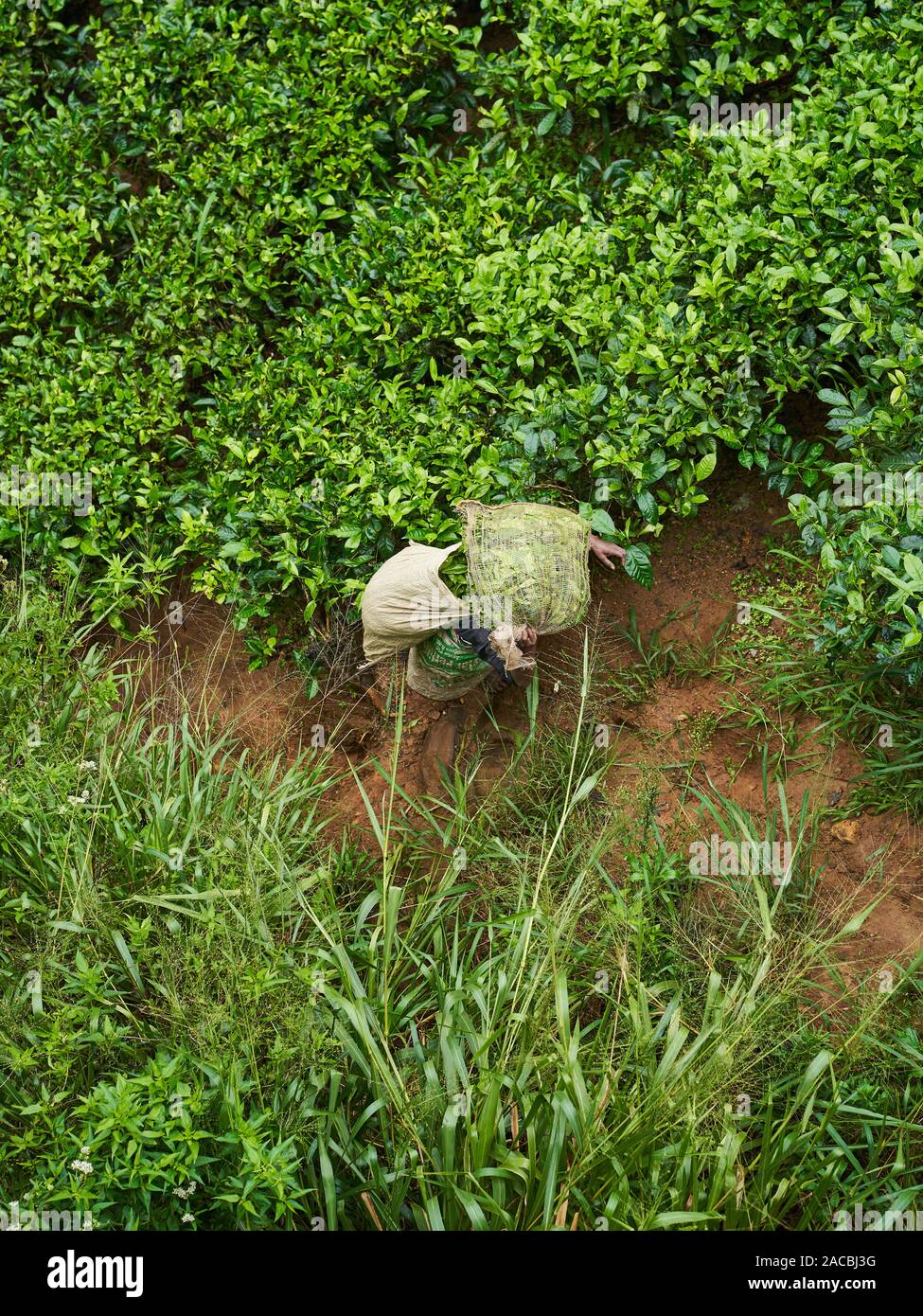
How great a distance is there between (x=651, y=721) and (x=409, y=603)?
1.19m

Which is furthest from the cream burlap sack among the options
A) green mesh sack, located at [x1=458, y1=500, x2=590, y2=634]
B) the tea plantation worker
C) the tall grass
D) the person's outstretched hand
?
the person's outstretched hand

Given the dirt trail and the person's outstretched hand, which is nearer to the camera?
the dirt trail

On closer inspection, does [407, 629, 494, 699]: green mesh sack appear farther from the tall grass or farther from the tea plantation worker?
the tall grass

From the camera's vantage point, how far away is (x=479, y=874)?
173 inches

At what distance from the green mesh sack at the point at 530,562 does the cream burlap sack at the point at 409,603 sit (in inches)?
4.9

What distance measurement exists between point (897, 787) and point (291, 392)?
3.04 metres

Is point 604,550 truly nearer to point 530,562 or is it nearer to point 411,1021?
point 530,562

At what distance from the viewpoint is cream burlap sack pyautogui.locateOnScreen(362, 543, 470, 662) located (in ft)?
13.7

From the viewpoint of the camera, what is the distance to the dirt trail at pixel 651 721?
433cm

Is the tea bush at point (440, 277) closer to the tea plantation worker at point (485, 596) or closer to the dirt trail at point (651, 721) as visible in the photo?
the dirt trail at point (651, 721)

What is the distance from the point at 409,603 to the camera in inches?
165

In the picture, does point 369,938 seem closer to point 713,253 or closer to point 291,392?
point 291,392

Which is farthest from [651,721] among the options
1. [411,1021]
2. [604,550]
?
[411,1021]

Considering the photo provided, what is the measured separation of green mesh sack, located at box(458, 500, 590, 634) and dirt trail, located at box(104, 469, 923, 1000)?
38 centimetres
